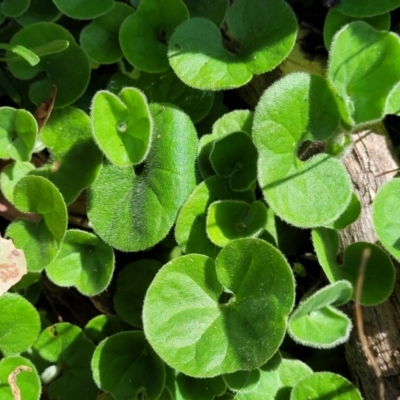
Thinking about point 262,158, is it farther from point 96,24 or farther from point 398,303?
point 96,24

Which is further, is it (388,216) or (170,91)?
(170,91)

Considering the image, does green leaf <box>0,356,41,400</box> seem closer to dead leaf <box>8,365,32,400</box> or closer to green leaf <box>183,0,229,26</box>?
dead leaf <box>8,365,32,400</box>

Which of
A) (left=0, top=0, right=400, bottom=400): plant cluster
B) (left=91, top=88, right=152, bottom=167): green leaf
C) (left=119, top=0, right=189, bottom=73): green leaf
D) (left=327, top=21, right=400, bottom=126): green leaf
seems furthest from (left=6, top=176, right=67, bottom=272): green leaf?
(left=327, top=21, right=400, bottom=126): green leaf

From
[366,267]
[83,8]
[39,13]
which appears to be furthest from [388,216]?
[39,13]

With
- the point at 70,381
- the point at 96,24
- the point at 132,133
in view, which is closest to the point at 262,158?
the point at 132,133

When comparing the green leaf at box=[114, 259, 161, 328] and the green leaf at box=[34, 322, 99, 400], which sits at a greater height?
the green leaf at box=[114, 259, 161, 328]

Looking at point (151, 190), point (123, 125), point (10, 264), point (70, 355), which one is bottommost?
point (70, 355)

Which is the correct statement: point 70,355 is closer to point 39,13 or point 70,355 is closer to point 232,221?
point 232,221
